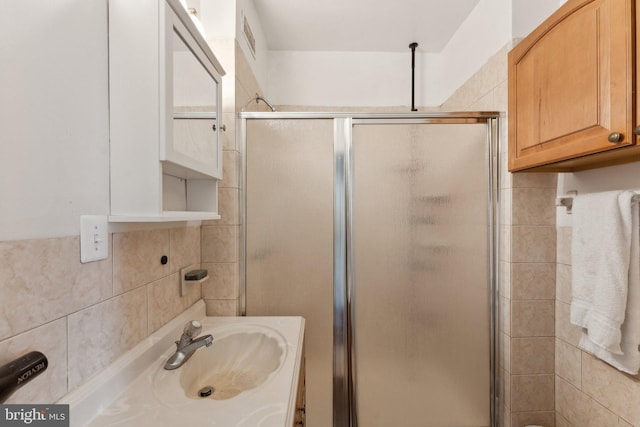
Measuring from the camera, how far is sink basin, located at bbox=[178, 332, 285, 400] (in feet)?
3.29

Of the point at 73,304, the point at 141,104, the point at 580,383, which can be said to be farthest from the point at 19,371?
the point at 580,383

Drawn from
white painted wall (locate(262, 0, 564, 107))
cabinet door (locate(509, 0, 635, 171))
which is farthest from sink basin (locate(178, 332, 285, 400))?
white painted wall (locate(262, 0, 564, 107))

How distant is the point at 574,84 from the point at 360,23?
1.37 meters

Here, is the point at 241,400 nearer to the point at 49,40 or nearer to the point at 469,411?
the point at 49,40

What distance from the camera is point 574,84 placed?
1012 millimetres

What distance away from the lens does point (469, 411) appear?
1518mm

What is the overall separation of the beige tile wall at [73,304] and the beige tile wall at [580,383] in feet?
5.95

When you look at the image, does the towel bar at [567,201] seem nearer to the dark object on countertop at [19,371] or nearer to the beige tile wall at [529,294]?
the beige tile wall at [529,294]

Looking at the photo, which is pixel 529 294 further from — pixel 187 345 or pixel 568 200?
pixel 187 345

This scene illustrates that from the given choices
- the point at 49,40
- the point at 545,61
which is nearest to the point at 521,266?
the point at 545,61

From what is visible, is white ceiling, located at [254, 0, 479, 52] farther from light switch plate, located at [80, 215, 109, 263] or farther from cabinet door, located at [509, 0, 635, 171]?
light switch plate, located at [80, 215, 109, 263]

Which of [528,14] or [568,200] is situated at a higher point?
[528,14]

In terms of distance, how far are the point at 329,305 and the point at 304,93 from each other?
5.38 feet

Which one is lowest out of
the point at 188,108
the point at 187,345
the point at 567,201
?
the point at 187,345
